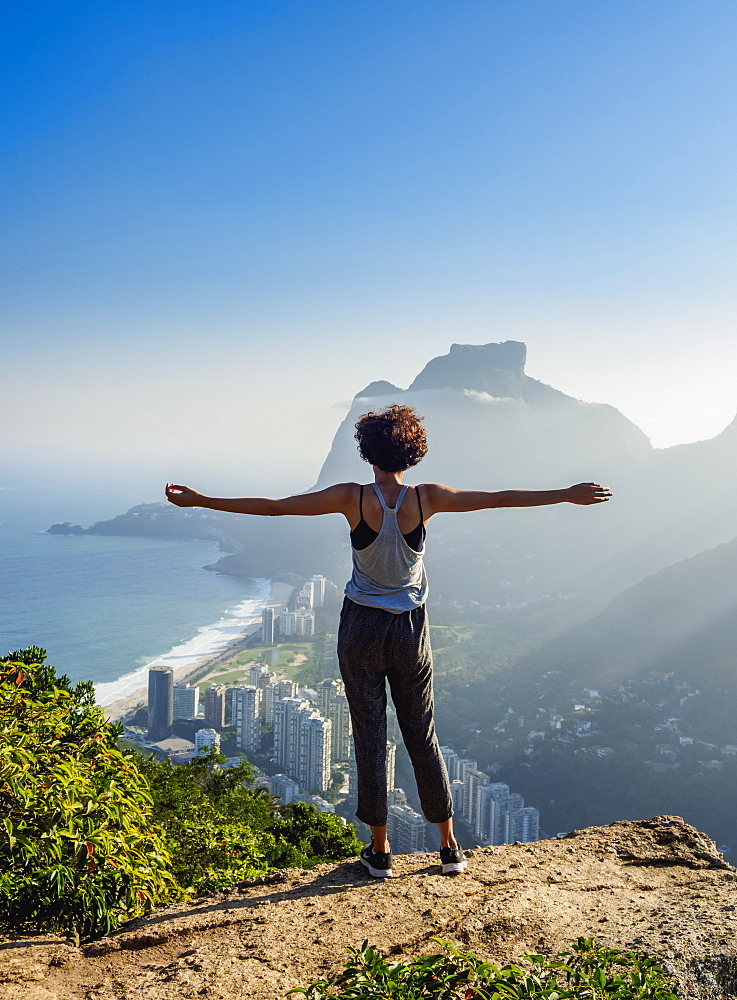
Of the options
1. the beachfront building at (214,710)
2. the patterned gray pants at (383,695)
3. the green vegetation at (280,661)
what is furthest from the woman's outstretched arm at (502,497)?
the green vegetation at (280,661)

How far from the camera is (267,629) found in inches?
1642

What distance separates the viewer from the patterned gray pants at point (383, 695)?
2.54 m

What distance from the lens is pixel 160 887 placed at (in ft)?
8.14

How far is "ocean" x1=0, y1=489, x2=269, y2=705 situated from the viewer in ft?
108

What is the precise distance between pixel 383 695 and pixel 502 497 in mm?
911

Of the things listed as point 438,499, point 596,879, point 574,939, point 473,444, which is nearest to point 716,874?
point 596,879

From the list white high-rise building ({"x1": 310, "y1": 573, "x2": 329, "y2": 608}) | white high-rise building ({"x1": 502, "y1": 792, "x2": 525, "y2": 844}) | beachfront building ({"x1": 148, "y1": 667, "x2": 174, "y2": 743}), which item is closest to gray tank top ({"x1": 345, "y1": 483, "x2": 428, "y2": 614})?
white high-rise building ({"x1": 502, "y1": 792, "x2": 525, "y2": 844})

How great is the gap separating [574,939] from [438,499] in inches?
56.0

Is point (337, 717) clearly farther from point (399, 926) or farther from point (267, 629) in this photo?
point (399, 926)

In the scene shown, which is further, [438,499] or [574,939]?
[438,499]

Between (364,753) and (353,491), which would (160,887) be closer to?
(364,753)

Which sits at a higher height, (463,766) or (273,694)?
(273,694)

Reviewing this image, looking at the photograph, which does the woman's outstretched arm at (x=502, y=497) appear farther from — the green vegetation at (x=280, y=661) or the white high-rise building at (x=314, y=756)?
the green vegetation at (x=280, y=661)

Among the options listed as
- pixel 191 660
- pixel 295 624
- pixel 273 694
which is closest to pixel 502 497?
pixel 273 694
